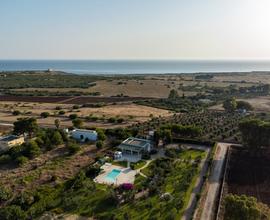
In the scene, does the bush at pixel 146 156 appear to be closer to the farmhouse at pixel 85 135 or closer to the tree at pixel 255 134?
the farmhouse at pixel 85 135

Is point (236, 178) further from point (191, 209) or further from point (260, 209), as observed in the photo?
point (260, 209)

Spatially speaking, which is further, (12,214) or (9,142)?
(9,142)

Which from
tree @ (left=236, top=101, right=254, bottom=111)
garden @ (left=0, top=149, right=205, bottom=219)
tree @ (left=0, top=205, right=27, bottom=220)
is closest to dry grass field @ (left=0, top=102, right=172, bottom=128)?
tree @ (left=236, top=101, right=254, bottom=111)

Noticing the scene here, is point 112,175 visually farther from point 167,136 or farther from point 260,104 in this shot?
point 260,104

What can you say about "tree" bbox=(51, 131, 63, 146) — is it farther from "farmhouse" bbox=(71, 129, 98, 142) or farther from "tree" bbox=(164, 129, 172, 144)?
"tree" bbox=(164, 129, 172, 144)

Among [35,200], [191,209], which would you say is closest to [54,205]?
[35,200]

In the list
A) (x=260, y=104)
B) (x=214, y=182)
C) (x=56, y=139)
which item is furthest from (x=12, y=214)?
(x=260, y=104)
